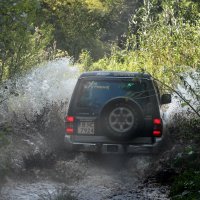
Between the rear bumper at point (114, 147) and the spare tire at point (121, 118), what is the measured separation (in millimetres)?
187

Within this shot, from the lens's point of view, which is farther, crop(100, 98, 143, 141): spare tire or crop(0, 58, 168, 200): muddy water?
crop(100, 98, 143, 141): spare tire

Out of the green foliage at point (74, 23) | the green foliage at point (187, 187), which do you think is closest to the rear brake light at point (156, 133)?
the green foliage at point (187, 187)

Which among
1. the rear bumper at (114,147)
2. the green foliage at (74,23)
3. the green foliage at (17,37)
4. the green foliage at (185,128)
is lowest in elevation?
the rear bumper at (114,147)

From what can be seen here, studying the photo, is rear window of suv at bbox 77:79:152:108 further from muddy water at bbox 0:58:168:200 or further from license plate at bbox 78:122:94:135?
muddy water at bbox 0:58:168:200

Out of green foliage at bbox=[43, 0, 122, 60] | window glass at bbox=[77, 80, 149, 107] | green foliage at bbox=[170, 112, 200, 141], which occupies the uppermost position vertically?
green foliage at bbox=[43, 0, 122, 60]

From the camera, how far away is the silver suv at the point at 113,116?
8258mm

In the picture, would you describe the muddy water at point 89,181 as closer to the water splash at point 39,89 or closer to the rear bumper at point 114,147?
the rear bumper at point 114,147

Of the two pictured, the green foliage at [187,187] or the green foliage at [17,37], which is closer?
the green foliage at [187,187]

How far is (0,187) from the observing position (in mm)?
7531

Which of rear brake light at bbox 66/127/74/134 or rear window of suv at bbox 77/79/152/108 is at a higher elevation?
rear window of suv at bbox 77/79/152/108

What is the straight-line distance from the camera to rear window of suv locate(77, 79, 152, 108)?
344 inches

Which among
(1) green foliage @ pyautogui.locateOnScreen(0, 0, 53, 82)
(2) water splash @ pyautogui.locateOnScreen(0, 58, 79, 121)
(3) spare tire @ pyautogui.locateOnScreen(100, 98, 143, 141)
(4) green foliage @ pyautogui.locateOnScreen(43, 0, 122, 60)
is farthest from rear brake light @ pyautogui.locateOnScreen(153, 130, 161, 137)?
(4) green foliage @ pyautogui.locateOnScreen(43, 0, 122, 60)

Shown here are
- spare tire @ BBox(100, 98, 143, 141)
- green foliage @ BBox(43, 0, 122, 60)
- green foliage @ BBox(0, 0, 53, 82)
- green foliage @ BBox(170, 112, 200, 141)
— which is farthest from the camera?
green foliage @ BBox(43, 0, 122, 60)

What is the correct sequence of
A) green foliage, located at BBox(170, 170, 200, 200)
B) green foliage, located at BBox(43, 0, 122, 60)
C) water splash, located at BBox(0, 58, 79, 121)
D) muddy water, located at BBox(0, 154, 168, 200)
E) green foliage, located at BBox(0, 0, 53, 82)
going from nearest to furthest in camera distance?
green foliage, located at BBox(170, 170, 200, 200)
green foliage, located at BBox(0, 0, 53, 82)
muddy water, located at BBox(0, 154, 168, 200)
water splash, located at BBox(0, 58, 79, 121)
green foliage, located at BBox(43, 0, 122, 60)
